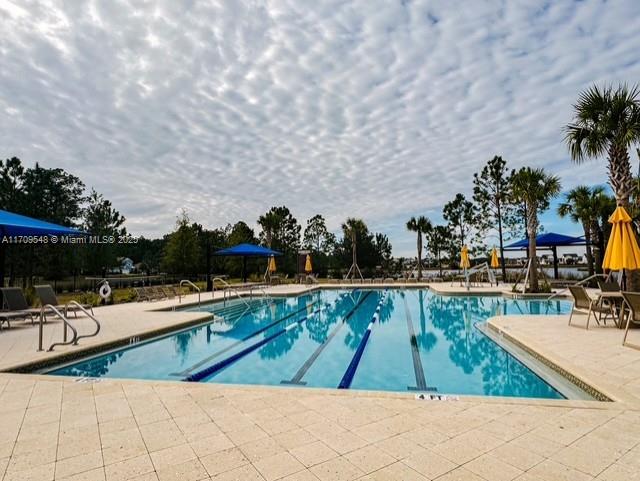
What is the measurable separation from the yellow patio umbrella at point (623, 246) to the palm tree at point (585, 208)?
43.2 feet

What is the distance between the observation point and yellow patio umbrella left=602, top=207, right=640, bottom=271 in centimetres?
647

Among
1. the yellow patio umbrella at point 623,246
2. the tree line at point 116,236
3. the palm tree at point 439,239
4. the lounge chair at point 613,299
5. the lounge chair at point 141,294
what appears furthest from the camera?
the palm tree at point 439,239

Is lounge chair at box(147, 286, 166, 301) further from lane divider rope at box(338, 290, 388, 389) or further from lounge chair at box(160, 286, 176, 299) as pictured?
lane divider rope at box(338, 290, 388, 389)

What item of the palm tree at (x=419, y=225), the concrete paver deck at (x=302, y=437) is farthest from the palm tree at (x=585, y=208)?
the concrete paver deck at (x=302, y=437)

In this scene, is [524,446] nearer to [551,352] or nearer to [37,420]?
[551,352]

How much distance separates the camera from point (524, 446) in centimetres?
247

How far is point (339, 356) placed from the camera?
→ 676 centimetres

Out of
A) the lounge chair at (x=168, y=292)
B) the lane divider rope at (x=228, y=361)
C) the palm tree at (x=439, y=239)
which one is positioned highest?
the palm tree at (x=439, y=239)

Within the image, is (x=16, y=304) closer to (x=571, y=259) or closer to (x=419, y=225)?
(x=419, y=225)

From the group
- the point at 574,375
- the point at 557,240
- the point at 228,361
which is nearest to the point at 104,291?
the point at 228,361

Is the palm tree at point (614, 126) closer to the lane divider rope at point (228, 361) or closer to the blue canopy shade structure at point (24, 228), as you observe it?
the lane divider rope at point (228, 361)

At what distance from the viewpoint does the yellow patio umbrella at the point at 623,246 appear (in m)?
6.47

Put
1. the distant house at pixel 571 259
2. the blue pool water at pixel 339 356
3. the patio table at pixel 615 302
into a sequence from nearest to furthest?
the blue pool water at pixel 339 356
the patio table at pixel 615 302
the distant house at pixel 571 259

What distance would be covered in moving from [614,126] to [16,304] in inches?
532
